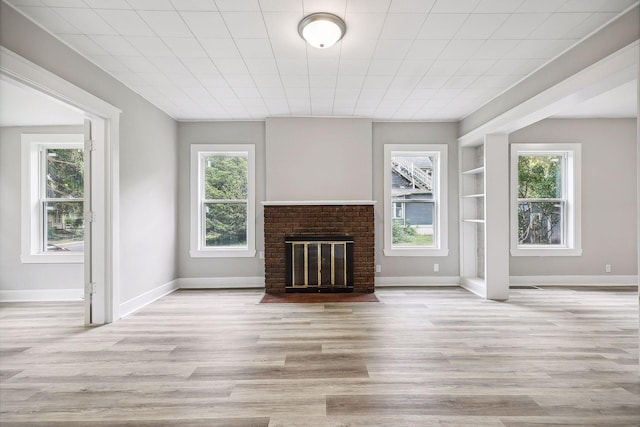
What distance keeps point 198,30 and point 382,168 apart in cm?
353

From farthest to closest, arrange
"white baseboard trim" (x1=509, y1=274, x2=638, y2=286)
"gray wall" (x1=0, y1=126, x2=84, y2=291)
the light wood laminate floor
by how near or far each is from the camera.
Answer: "white baseboard trim" (x1=509, y1=274, x2=638, y2=286)
"gray wall" (x1=0, y1=126, x2=84, y2=291)
the light wood laminate floor

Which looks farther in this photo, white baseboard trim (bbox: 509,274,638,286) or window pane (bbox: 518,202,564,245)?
window pane (bbox: 518,202,564,245)

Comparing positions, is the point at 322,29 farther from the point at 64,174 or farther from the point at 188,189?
the point at 64,174

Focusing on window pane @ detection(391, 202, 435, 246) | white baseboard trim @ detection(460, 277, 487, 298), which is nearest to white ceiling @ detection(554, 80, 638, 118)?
window pane @ detection(391, 202, 435, 246)

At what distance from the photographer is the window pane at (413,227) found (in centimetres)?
571

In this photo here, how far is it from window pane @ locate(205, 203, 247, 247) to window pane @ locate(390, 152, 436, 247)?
97.3 inches

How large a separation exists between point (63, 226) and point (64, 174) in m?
0.79

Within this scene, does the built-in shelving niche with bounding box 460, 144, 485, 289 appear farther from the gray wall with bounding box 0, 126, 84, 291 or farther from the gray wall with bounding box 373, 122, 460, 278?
the gray wall with bounding box 0, 126, 84, 291

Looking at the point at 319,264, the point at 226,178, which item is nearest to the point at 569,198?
the point at 319,264

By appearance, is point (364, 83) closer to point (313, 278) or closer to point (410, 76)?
point (410, 76)

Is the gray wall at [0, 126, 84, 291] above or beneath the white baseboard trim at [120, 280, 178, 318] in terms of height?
above

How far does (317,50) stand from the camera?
3.22 metres

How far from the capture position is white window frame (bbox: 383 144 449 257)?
221 inches

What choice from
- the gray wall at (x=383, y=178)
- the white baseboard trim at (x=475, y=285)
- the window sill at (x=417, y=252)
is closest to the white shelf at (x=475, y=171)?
the gray wall at (x=383, y=178)
